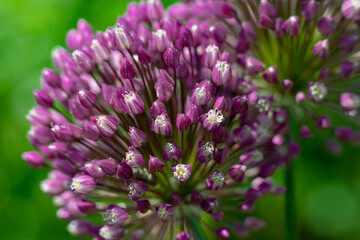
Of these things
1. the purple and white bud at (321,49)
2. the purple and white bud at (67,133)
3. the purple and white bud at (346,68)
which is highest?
the purple and white bud at (67,133)

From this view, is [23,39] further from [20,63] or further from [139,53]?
[139,53]

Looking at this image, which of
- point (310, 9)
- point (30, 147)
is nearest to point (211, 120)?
point (310, 9)

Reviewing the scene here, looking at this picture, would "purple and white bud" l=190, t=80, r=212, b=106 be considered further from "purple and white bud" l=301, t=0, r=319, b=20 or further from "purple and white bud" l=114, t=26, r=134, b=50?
"purple and white bud" l=301, t=0, r=319, b=20

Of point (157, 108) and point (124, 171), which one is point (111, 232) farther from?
point (157, 108)

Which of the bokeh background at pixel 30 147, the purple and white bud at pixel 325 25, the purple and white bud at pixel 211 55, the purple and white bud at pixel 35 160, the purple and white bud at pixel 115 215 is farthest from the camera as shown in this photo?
the bokeh background at pixel 30 147

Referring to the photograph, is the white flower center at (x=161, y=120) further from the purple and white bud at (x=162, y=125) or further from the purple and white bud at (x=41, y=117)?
the purple and white bud at (x=41, y=117)

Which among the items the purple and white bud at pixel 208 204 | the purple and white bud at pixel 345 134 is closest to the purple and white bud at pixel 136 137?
the purple and white bud at pixel 208 204

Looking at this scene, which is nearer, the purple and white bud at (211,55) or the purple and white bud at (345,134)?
the purple and white bud at (211,55)

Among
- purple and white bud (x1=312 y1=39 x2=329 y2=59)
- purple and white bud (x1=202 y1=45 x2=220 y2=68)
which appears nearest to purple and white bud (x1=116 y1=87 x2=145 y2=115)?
purple and white bud (x1=202 y1=45 x2=220 y2=68)
